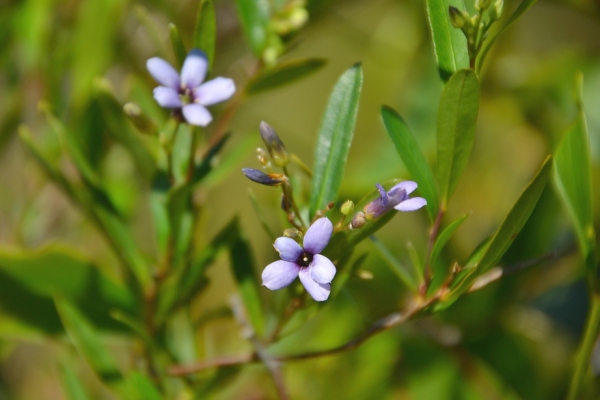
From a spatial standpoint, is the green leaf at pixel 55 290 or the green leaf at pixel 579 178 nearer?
the green leaf at pixel 579 178

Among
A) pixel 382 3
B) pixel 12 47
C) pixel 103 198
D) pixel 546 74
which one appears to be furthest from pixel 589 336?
pixel 382 3

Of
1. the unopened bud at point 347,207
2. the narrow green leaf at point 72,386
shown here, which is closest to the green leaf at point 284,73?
the unopened bud at point 347,207

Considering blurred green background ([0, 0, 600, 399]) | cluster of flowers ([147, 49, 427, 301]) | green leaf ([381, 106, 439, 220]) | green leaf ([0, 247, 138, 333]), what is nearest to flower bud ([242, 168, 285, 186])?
cluster of flowers ([147, 49, 427, 301])

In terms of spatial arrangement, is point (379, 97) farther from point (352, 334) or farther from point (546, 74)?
point (352, 334)

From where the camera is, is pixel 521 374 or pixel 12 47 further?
pixel 12 47

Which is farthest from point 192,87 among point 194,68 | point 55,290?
point 55,290

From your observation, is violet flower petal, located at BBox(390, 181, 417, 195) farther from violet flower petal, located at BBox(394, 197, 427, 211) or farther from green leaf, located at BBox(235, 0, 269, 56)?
green leaf, located at BBox(235, 0, 269, 56)

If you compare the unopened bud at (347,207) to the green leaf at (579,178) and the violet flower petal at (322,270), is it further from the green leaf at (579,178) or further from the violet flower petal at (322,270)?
the green leaf at (579,178)
